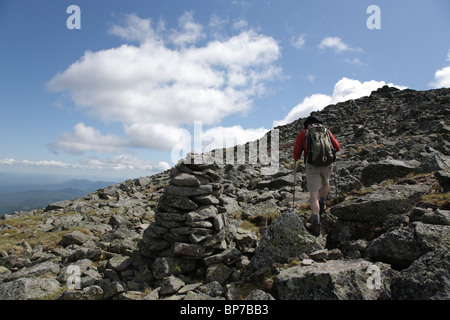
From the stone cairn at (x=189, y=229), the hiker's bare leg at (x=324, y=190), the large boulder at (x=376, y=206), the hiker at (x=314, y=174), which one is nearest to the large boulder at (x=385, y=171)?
the large boulder at (x=376, y=206)

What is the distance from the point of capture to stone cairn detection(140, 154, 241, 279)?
7.73 meters

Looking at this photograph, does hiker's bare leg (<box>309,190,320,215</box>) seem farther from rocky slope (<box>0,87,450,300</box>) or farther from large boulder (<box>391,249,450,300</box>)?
large boulder (<box>391,249,450,300</box>)

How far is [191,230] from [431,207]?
7852 mm

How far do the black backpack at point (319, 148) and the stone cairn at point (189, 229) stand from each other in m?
3.65

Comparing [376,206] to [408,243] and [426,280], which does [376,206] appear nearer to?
[408,243]

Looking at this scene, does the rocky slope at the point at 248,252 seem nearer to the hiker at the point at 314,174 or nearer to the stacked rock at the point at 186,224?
the stacked rock at the point at 186,224

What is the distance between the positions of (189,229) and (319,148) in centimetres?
509

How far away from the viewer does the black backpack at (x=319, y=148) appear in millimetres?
7773

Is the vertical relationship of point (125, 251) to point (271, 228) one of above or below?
below

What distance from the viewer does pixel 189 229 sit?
8.16 meters

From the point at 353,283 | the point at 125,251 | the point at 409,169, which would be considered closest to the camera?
the point at 353,283
